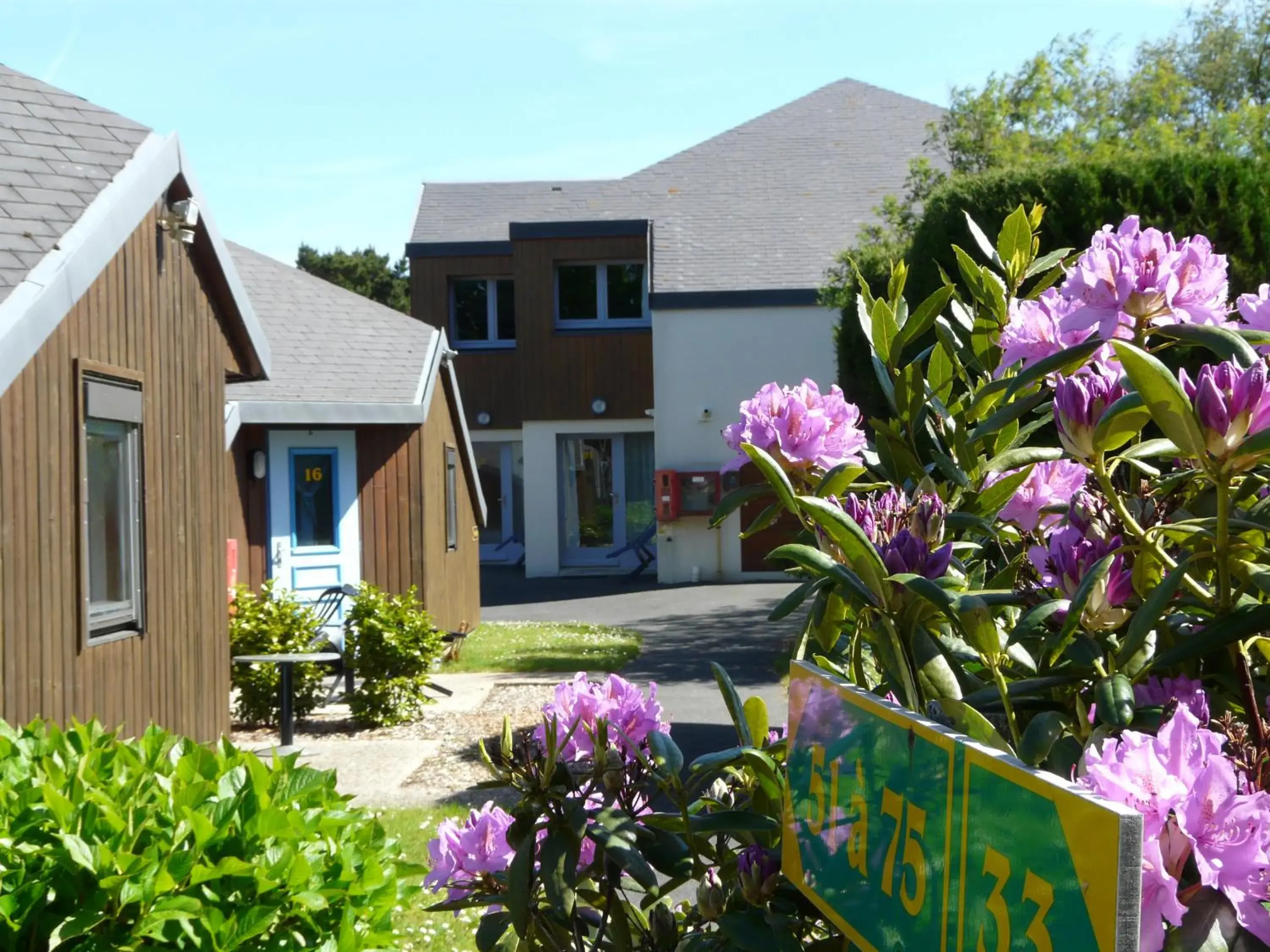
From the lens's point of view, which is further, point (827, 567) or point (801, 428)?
point (801, 428)

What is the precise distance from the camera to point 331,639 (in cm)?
1349

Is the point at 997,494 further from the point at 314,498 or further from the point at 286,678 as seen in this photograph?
the point at 314,498

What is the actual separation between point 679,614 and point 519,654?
16.5 ft

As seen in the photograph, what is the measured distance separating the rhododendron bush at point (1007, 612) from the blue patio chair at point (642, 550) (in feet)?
77.1

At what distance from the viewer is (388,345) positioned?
592 inches

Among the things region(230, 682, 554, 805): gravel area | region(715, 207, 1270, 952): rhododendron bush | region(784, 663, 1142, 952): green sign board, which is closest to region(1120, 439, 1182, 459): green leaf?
region(715, 207, 1270, 952): rhododendron bush

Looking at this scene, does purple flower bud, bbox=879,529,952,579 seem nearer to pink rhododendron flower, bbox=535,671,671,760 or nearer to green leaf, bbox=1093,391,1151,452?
green leaf, bbox=1093,391,1151,452

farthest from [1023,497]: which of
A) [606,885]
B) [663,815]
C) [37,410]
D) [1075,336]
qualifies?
[37,410]

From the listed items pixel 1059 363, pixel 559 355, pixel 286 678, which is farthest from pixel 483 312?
pixel 1059 363

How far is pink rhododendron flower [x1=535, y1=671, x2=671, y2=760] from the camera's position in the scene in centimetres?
202

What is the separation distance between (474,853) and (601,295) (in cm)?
2433

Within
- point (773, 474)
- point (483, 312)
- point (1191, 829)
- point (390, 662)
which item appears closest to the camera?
point (1191, 829)

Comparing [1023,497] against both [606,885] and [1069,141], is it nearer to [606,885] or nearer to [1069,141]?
[606,885]

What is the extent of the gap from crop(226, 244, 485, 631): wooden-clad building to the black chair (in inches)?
13.1
